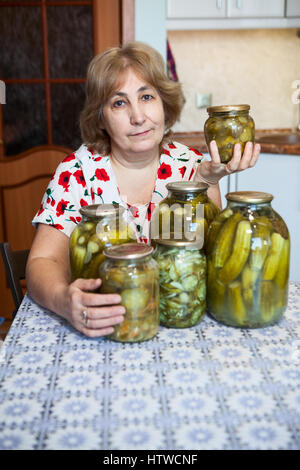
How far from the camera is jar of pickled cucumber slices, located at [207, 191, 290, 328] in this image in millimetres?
763

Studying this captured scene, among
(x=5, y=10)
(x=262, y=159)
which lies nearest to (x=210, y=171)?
(x=262, y=159)

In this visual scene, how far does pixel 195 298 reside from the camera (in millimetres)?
804

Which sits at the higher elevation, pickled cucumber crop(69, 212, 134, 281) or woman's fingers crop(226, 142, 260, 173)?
woman's fingers crop(226, 142, 260, 173)

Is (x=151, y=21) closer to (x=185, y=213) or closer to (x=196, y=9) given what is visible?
(x=196, y=9)

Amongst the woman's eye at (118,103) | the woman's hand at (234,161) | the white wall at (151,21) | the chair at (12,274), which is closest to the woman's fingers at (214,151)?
the woman's hand at (234,161)

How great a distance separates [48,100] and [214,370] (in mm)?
2185

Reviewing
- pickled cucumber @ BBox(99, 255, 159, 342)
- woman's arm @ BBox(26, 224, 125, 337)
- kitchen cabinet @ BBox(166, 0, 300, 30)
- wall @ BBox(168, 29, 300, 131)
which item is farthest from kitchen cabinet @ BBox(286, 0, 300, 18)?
pickled cucumber @ BBox(99, 255, 159, 342)

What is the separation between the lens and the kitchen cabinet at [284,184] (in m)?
2.19

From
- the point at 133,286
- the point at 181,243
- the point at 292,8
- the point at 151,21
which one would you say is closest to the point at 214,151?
the point at 181,243

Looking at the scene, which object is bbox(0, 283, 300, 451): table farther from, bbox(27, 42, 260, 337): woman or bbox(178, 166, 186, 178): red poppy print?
bbox(178, 166, 186, 178): red poppy print

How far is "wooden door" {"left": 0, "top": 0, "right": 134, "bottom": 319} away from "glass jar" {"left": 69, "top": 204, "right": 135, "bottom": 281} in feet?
6.01

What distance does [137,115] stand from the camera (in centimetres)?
119

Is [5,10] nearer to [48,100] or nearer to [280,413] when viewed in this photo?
[48,100]

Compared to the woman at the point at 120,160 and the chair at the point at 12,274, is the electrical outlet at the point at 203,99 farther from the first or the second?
the chair at the point at 12,274
